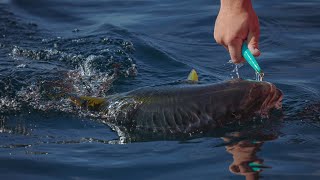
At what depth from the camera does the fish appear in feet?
15.3

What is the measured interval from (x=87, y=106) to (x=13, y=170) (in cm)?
110

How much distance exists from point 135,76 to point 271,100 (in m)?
1.89

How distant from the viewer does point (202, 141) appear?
4.71 metres

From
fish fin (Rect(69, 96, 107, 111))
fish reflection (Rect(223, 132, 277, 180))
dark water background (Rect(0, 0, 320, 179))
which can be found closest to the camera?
fish reflection (Rect(223, 132, 277, 180))

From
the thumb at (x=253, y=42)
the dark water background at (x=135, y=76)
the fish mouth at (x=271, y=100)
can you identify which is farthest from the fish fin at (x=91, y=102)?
the thumb at (x=253, y=42)

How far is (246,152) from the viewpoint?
173 inches

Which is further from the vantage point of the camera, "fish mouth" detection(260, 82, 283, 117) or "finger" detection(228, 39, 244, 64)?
"fish mouth" detection(260, 82, 283, 117)

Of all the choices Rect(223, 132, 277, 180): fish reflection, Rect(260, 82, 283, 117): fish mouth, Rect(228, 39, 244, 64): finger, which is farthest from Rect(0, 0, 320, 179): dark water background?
Rect(228, 39, 244, 64): finger

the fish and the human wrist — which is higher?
the human wrist

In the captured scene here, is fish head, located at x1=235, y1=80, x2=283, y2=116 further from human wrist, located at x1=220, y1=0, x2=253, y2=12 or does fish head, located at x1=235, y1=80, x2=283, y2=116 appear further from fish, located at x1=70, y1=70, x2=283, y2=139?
human wrist, located at x1=220, y1=0, x2=253, y2=12

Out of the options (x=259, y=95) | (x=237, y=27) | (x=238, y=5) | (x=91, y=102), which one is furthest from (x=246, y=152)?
(x=91, y=102)

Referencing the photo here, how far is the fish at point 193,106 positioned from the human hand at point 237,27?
308 mm

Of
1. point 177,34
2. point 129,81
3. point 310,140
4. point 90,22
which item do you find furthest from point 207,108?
point 90,22

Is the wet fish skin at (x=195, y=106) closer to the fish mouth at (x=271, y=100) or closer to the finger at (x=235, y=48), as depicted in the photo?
the fish mouth at (x=271, y=100)
